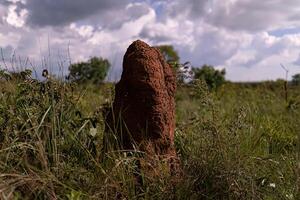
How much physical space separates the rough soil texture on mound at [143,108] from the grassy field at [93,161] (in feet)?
0.69

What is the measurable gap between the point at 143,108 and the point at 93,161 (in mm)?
669

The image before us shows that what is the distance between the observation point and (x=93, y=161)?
4.56 metres

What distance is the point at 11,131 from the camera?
15.3 feet

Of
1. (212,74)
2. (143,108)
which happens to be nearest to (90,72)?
(143,108)

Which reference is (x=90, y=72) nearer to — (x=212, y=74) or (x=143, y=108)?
(x=143, y=108)

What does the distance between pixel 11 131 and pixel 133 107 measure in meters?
1.07

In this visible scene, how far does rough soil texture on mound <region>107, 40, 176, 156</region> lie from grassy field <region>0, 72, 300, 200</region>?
0.21 m

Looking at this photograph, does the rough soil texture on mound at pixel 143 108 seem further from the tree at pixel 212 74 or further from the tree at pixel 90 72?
the tree at pixel 212 74

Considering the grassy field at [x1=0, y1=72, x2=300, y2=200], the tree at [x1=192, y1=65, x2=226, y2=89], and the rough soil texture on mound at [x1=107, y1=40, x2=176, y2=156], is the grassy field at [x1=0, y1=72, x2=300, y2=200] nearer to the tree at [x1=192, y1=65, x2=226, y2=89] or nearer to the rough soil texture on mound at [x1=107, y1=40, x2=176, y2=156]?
the rough soil texture on mound at [x1=107, y1=40, x2=176, y2=156]

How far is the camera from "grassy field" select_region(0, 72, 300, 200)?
4070mm

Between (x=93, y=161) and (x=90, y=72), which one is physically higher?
(x=90, y=72)

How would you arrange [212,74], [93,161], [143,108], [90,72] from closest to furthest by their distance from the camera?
1. [93,161]
2. [143,108]
3. [90,72]
4. [212,74]

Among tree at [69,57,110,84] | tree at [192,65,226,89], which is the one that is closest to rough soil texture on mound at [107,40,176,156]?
tree at [69,57,110,84]

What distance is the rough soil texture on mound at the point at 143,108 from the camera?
482 cm
